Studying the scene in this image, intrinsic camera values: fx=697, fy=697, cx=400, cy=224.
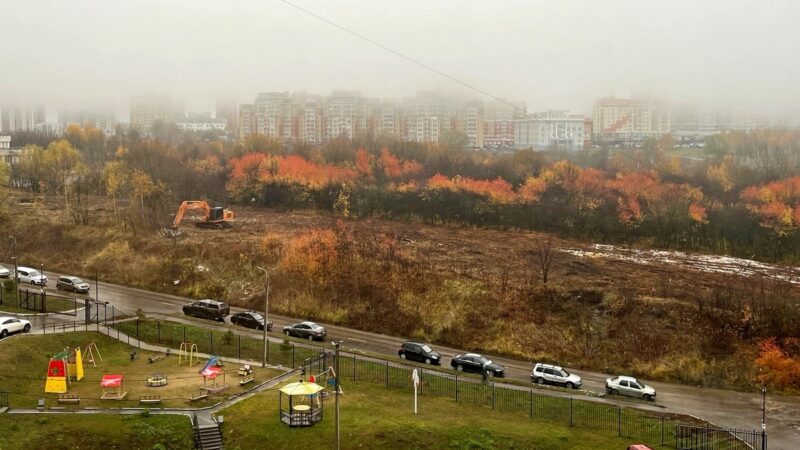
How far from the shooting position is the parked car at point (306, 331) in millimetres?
45500

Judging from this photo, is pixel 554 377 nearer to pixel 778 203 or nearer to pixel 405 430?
pixel 405 430

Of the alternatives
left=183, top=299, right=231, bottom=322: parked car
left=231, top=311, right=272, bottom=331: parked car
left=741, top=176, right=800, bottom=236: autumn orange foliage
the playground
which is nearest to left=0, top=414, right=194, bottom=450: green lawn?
the playground

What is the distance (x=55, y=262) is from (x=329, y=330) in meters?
35.4

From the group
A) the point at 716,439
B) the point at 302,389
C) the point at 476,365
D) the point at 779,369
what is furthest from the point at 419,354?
the point at 779,369

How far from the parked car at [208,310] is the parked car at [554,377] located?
23.0m

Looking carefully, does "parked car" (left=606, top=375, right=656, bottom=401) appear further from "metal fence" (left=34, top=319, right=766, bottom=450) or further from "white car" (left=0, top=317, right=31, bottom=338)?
"white car" (left=0, top=317, right=31, bottom=338)

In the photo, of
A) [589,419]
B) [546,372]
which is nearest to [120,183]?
[546,372]

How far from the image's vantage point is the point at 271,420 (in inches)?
1154

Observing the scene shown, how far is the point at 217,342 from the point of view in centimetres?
4197

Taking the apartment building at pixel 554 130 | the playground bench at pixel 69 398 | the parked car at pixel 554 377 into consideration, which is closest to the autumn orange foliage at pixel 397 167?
the apartment building at pixel 554 130

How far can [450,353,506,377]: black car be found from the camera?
3934cm

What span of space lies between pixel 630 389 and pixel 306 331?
20410mm

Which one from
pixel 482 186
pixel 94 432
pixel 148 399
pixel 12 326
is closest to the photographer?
pixel 94 432

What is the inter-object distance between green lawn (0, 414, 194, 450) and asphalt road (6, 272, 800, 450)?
53.8 ft
